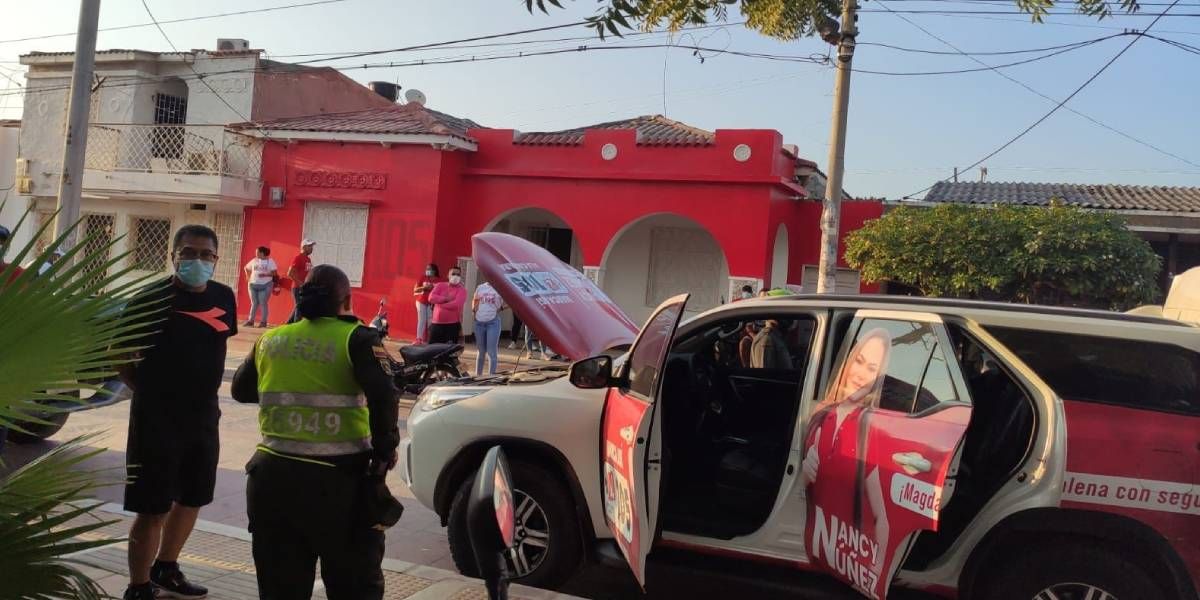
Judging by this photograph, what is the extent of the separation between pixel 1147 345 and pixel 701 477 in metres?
2.10

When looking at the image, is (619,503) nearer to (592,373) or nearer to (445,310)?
(592,373)

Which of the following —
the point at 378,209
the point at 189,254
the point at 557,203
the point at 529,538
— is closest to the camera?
the point at 189,254

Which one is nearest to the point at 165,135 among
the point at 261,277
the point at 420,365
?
the point at 261,277

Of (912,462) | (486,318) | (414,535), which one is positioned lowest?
(414,535)

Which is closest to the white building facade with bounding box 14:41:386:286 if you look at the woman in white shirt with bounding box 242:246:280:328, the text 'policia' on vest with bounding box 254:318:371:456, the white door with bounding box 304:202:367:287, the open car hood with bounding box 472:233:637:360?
the white door with bounding box 304:202:367:287

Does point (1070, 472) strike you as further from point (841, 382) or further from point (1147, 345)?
point (841, 382)

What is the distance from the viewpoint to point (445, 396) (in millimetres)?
4891

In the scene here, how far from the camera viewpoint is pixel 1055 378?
365 centimetres

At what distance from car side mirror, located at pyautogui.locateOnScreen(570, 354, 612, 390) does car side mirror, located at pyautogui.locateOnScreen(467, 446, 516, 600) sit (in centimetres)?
212

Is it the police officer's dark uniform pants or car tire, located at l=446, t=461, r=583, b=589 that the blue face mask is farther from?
car tire, located at l=446, t=461, r=583, b=589

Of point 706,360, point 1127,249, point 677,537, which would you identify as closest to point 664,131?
point 1127,249

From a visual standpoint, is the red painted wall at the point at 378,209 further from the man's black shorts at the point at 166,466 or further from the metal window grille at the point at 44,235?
the man's black shorts at the point at 166,466

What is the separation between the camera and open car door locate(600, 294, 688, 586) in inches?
147

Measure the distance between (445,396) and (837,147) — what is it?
770cm
